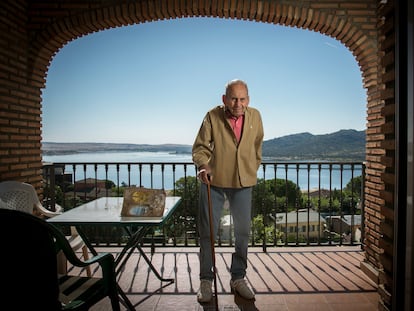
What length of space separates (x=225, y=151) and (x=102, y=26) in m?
2.44

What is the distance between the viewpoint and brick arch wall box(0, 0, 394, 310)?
3199 mm

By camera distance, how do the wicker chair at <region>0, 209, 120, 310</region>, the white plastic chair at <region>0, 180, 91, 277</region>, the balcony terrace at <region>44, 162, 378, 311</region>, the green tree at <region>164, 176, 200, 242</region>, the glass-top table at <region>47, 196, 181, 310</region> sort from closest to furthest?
the wicker chair at <region>0, 209, 120, 310</region> < the glass-top table at <region>47, 196, 181, 310</region> < the balcony terrace at <region>44, 162, 378, 311</region> < the white plastic chair at <region>0, 180, 91, 277</region> < the green tree at <region>164, 176, 200, 242</region>

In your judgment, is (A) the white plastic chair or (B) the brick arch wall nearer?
(A) the white plastic chair

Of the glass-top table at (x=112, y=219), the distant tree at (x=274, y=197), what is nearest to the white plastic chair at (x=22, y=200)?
the glass-top table at (x=112, y=219)

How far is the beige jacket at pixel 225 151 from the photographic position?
2.34 meters

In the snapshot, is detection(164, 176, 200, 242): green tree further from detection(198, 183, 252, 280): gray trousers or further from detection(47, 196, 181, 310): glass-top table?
detection(47, 196, 181, 310): glass-top table

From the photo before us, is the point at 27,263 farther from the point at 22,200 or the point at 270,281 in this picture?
the point at 270,281

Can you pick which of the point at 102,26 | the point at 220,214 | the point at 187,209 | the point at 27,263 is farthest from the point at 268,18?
the point at 27,263

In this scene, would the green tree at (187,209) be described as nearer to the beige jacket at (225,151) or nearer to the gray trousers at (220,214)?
the gray trousers at (220,214)

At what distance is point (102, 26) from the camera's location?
364cm

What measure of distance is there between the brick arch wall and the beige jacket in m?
1.57

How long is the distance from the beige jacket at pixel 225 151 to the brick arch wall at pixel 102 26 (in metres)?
1.57

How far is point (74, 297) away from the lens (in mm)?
1479

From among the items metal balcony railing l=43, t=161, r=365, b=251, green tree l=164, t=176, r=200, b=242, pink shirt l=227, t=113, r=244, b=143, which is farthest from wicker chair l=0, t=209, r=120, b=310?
green tree l=164, t=176, r=200, b=242
